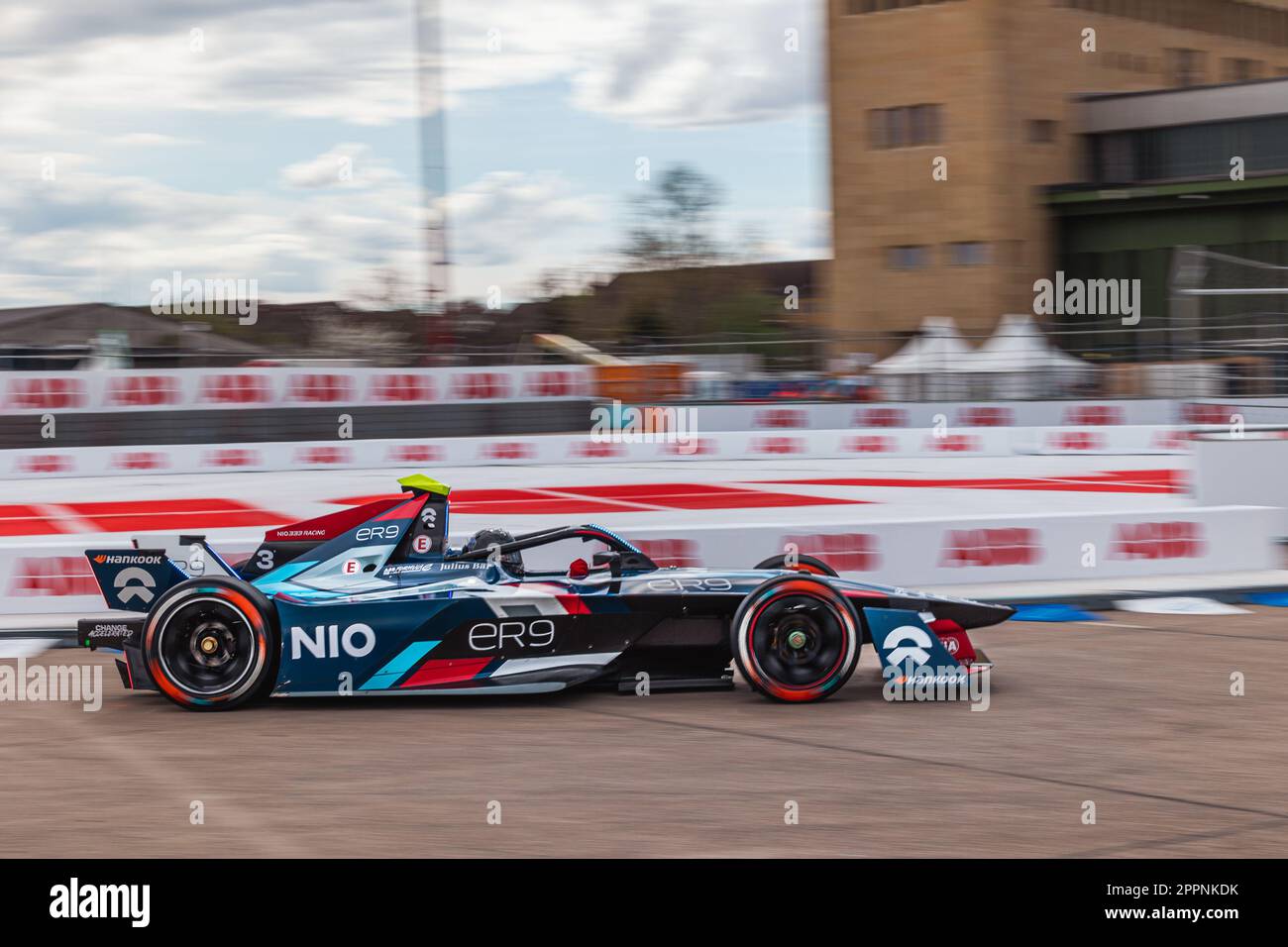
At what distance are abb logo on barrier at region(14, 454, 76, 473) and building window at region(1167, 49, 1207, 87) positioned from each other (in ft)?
120

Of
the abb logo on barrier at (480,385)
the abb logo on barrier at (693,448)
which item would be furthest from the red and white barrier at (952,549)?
the abb logo on barrier at (480,385)

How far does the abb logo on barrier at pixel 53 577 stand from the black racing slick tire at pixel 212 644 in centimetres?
320

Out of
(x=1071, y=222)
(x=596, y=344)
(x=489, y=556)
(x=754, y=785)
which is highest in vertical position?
(x=1071, y=222)

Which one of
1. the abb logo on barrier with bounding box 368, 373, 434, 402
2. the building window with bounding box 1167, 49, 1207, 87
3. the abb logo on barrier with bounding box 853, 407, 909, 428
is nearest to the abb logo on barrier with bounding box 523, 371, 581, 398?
the abb logo on barrier with bounding box 368, 373, 434, 402

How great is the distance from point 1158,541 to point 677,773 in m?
6.49

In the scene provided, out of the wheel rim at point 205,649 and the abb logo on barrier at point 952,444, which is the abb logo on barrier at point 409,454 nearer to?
the abb logo on barrier at point 952,444

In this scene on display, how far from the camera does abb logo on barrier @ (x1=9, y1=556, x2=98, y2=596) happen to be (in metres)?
9.70

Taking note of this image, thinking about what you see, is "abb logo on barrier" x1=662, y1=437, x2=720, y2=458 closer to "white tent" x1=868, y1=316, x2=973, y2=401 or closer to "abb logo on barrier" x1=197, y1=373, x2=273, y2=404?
"white tent" x1=868, y1=316, x2=973, y2=401

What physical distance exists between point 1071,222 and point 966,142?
3.66m

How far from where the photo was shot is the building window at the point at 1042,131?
4047cm
